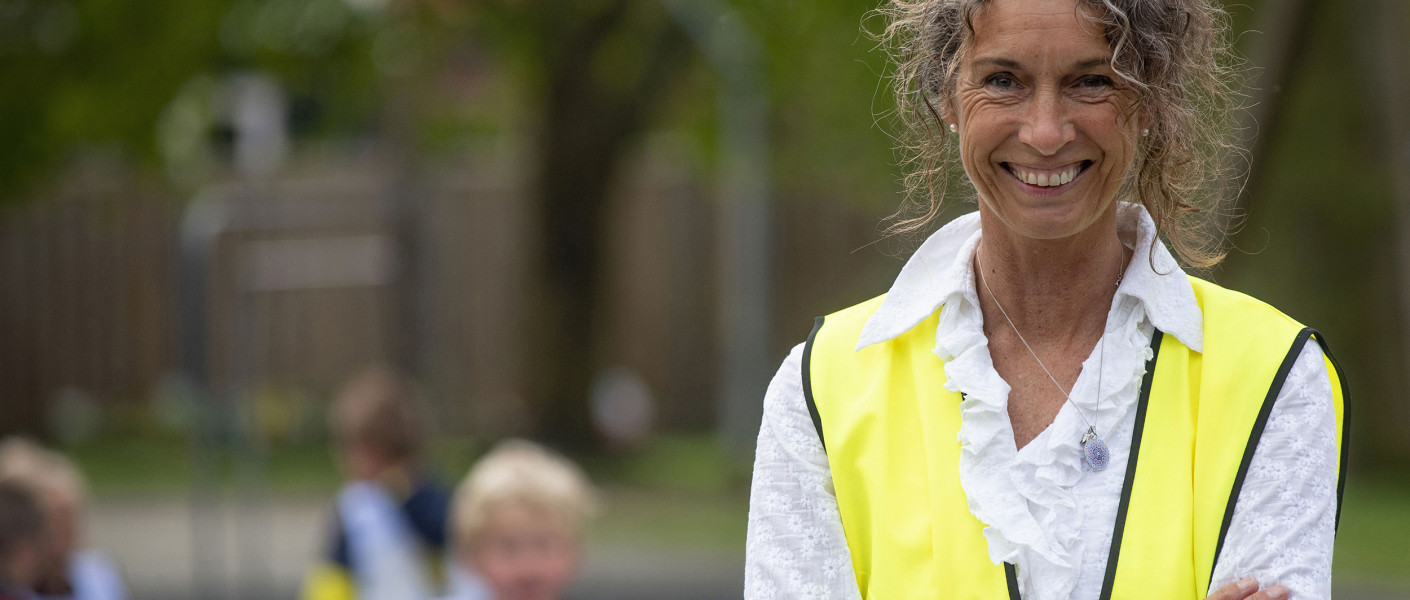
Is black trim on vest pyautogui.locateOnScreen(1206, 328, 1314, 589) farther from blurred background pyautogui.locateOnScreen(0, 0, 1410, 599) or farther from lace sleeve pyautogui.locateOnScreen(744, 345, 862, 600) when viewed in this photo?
blurred background pyautogui.locateOnScreen(0, 0, 1410, 599)

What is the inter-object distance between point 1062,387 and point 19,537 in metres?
3.84

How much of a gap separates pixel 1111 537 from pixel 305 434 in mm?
16304

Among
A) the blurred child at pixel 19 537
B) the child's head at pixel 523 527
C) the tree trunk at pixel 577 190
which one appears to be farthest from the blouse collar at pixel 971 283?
the tree trunk at pixel 577 190

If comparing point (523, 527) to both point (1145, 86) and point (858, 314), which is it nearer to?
point (858, 314)

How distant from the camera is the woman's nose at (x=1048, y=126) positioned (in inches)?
79.7

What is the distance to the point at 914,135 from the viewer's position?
2379 millimetres

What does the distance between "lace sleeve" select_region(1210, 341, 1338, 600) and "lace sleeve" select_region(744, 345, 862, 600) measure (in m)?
0.45

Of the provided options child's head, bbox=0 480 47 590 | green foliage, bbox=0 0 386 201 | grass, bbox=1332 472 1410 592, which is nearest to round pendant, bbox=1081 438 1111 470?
child's head, bbox=0 480 47 590

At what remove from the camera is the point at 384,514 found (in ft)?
18.4

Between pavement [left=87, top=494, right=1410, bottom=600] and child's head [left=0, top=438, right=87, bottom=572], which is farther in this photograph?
pavement [left=87, top=494, right=1410, bottom=600]

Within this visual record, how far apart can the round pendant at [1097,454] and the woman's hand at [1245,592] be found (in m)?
0.20

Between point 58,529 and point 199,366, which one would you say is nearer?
point 58,529

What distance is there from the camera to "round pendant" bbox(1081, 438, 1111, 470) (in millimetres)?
2012

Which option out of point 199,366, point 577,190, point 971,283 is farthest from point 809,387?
point 577,190
